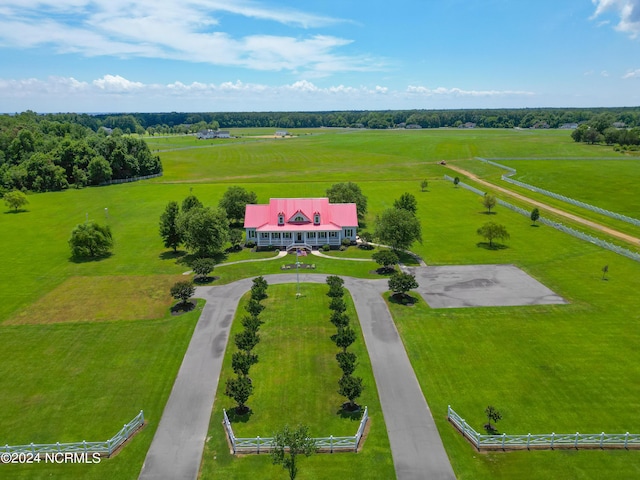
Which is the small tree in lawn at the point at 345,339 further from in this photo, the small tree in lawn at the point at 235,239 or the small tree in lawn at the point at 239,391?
the small tree in lawn at the point at 235,239

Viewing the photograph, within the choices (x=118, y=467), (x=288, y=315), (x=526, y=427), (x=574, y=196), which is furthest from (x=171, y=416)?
(x=574, y=196)

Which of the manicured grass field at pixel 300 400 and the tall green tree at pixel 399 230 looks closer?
the manicured grass field at pixel 300 400

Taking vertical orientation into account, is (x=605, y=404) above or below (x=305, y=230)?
below

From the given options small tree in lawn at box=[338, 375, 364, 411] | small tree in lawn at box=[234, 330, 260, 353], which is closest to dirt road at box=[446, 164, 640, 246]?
small tree in lawn at box=[338, 375, 364, 411]

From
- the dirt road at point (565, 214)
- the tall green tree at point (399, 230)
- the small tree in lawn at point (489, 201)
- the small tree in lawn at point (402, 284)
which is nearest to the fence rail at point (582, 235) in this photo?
the dirt road at point (565, 214)

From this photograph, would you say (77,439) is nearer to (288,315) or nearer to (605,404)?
(288,315)

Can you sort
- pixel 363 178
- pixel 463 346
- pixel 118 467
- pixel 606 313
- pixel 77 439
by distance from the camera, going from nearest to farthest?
pixel 118 467 → pixel 77 439 → pixel 463 346 → pixel 606 313 → pixel 363 178
